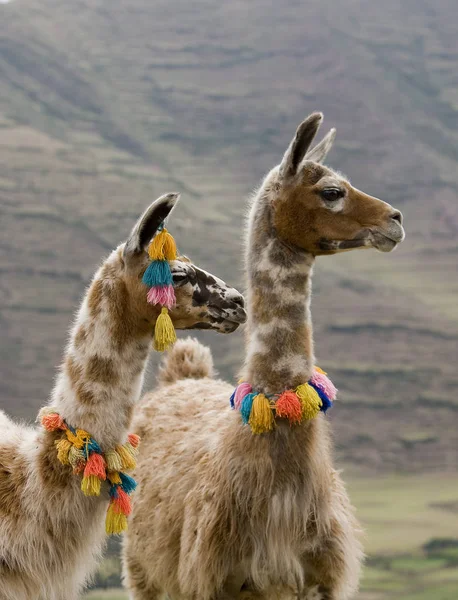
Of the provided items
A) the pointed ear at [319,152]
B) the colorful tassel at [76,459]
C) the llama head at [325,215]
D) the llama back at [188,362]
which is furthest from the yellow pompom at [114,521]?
the llama back at [188,362]

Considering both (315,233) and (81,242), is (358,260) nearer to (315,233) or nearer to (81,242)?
(81,242)

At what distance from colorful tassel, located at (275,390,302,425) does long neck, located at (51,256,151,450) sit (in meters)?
0.63

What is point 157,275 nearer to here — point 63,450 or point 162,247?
point 162,247

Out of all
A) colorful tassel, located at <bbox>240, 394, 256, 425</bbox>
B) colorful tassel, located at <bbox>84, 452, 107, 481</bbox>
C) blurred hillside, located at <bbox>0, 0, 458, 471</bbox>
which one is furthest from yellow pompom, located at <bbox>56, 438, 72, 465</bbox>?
blurred hillside, located at <bbox>0, 0, 458, 471</bbox>

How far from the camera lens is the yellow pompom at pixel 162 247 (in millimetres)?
4855

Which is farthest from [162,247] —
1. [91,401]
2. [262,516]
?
[262,516]

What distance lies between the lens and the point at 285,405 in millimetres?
5035

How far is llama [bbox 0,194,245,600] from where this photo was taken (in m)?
4.87

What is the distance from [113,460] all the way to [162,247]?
0.93 metres

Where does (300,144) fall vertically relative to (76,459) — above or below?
above

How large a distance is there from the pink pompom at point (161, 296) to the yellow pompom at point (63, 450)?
2.30 ft

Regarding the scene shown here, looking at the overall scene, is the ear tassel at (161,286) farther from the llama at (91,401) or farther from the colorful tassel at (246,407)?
the colorful tassel at (246,407)

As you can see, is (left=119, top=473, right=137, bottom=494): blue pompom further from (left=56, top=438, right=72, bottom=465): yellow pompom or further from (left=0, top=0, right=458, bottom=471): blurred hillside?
(left=0, top=0, right=458, bottom=471): blurred hillside

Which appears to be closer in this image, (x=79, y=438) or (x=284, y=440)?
(x=79, y=438)
